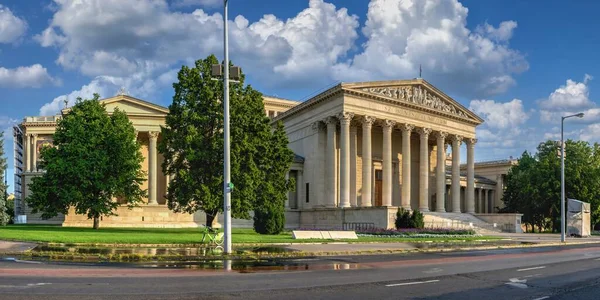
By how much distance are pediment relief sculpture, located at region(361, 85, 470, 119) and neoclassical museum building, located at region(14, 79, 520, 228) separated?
140 millimetres

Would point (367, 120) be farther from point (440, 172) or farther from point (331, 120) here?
point (440, 172)

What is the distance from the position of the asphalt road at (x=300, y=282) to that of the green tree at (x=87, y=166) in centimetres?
3255

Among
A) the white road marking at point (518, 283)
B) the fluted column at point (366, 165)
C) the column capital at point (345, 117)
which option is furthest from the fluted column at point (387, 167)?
the white road marking at point (518, 283)

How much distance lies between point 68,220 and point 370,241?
153 feet

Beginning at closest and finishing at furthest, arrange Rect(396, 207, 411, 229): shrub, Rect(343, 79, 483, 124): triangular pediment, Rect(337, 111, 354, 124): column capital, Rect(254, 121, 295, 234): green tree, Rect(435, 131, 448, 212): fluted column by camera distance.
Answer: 1. Rect(254, 121, 295, 234): green tree
2. Rect(396, 207, 411, 229): shrub
3. Rect(337, 111, 354, 124): column capital
4. Rect(343, 79, 483, 124): triangular pediment
5. Rect(435, 131, 448, 212): fluted column

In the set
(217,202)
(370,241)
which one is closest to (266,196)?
(217,202)

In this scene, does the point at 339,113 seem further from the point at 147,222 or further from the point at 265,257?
the point at 265,257

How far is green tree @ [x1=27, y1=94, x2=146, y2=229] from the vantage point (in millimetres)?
47562

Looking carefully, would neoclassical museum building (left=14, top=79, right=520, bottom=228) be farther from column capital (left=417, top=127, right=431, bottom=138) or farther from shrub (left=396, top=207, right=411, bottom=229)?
shrub (left=396, top=207, right=411, bottom=229)

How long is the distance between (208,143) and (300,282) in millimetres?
24993

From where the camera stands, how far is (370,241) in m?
34.3

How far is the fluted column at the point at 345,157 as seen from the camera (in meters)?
59.9

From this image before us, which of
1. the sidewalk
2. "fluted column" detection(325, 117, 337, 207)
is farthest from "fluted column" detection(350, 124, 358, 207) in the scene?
the sidewalk

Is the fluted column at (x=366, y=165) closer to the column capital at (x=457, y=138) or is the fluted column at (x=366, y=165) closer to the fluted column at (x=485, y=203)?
the column capital at (x=457, y=138)
